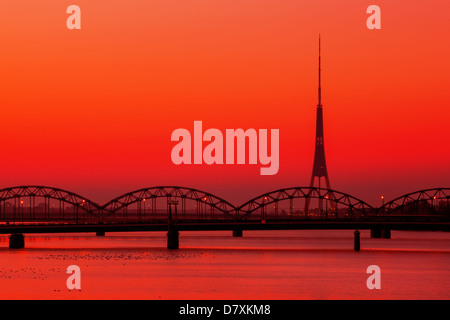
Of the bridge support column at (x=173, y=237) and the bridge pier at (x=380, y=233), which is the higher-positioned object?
the bridge support column at (x=173, y=237)

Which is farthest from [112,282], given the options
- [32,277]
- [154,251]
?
[154,251]

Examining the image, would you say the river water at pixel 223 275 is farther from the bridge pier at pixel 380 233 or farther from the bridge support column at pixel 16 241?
the bridge pier at pixel 380 233

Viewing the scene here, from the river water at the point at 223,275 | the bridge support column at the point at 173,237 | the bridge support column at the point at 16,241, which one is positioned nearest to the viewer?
the river water at the point at 223,275

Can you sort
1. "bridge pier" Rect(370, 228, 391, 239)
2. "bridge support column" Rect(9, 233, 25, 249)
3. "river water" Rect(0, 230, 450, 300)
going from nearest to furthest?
"river water" Rect(0, 230, 450, 300)
"bridge support column" Rect(9, 233, 25, 249)
"bridge pier" Rect(370, 228, 391, 239)

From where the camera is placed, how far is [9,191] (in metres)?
178

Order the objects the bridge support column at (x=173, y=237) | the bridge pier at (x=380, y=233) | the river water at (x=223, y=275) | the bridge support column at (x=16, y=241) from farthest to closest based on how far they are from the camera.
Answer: the bridge pier at (x=380, y=233), the bridge support column at (x=16, y=241), the bridge support column at (x=173, y=237), the river water at (x=223, y=275)

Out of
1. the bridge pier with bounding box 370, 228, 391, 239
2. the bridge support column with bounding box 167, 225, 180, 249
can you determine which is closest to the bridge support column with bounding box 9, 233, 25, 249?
the bridge support column with bounding box 167, 225, 180, 249

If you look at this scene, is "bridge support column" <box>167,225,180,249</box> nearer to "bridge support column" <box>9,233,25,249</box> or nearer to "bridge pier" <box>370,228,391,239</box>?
"bridge support column" <box>9,233,25,249</box>

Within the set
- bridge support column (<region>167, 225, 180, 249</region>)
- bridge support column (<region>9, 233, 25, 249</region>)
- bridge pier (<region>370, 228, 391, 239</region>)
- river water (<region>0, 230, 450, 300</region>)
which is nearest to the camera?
river water (<region>0, 230, 450, 300</region>)

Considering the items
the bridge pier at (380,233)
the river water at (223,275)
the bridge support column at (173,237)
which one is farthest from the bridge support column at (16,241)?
the bridge pier at (380,233)
